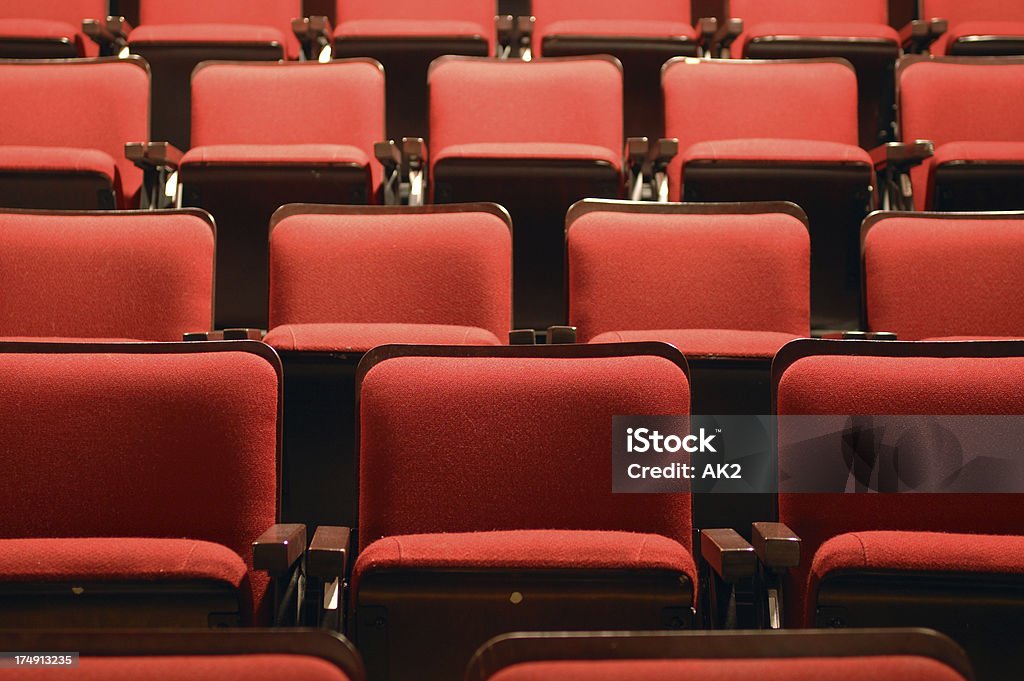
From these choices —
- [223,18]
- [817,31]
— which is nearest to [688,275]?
[817,31]

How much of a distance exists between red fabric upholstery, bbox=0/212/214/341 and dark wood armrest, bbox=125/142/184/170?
86 mm

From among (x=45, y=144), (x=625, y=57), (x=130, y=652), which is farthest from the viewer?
(x=625, y=57)

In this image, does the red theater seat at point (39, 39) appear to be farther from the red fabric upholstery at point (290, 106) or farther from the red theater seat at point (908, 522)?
the red theater seat at point (908, 522)

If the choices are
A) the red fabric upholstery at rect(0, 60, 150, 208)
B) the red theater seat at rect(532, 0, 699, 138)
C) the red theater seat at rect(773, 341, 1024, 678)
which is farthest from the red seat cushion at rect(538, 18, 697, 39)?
the red theater seat at rect(773, 341, 1024, 678)

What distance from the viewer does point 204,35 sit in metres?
0.58

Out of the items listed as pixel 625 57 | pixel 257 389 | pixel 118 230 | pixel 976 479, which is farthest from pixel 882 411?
pixel 625 57

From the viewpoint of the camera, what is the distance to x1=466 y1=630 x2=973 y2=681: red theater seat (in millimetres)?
149

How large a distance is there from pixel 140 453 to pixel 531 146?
24 centimetres

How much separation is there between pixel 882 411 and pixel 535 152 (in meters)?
0.22

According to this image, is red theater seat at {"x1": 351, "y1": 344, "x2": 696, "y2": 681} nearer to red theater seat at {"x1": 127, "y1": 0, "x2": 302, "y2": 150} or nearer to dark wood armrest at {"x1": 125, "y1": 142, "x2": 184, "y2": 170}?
dark wood armrest at {"x1": 125, "y1": 142, "x2": 184, "y2": 170}

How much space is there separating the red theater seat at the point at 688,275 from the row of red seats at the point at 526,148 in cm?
6

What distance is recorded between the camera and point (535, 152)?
422mm

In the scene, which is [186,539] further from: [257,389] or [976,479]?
[976,479]

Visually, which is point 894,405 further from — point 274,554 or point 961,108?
point 961,108
